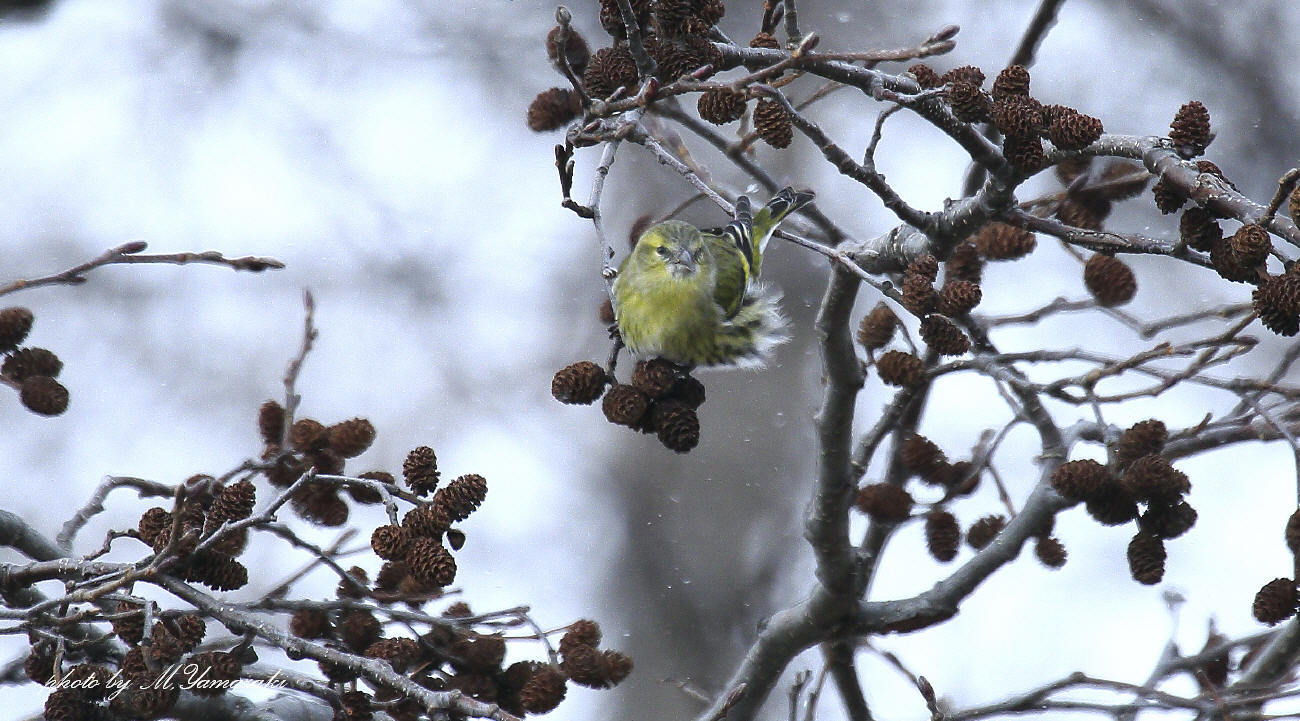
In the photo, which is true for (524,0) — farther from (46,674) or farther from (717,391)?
(46,674)

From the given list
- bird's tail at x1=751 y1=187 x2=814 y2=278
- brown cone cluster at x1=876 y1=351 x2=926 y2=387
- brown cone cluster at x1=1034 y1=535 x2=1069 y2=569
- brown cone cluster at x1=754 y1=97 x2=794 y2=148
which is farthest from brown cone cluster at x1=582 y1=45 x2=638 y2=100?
brown cone cluster at x1=1034 y1=535 x2=1069 y2=569

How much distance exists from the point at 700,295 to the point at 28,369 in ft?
5.55

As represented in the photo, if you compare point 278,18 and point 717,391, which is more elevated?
point 278,18

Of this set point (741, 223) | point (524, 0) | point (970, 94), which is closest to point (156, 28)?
point (524, 0)

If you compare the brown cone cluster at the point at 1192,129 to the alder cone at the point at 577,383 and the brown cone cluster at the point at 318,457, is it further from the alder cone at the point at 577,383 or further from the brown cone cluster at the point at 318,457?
the brown cone cluster at the point at 318,457

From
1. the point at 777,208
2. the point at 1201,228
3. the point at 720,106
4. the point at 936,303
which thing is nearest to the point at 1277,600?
the point at 1201,228

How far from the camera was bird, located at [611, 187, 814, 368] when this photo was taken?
294 cm

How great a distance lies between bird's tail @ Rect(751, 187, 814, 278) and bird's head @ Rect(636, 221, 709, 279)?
0.18m

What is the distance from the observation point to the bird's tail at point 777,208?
3.00 m

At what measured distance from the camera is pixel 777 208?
10.1 ft

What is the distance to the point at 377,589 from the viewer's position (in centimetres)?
197

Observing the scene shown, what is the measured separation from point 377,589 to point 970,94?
1300mm

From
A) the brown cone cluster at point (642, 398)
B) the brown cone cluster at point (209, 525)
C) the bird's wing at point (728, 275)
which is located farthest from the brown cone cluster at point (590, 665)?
the bird's wing at point (728, 275)

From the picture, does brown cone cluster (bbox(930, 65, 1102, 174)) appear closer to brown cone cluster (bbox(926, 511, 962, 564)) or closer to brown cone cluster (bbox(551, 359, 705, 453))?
brown cone cluster (bbox(551, 359, 705, 453))
